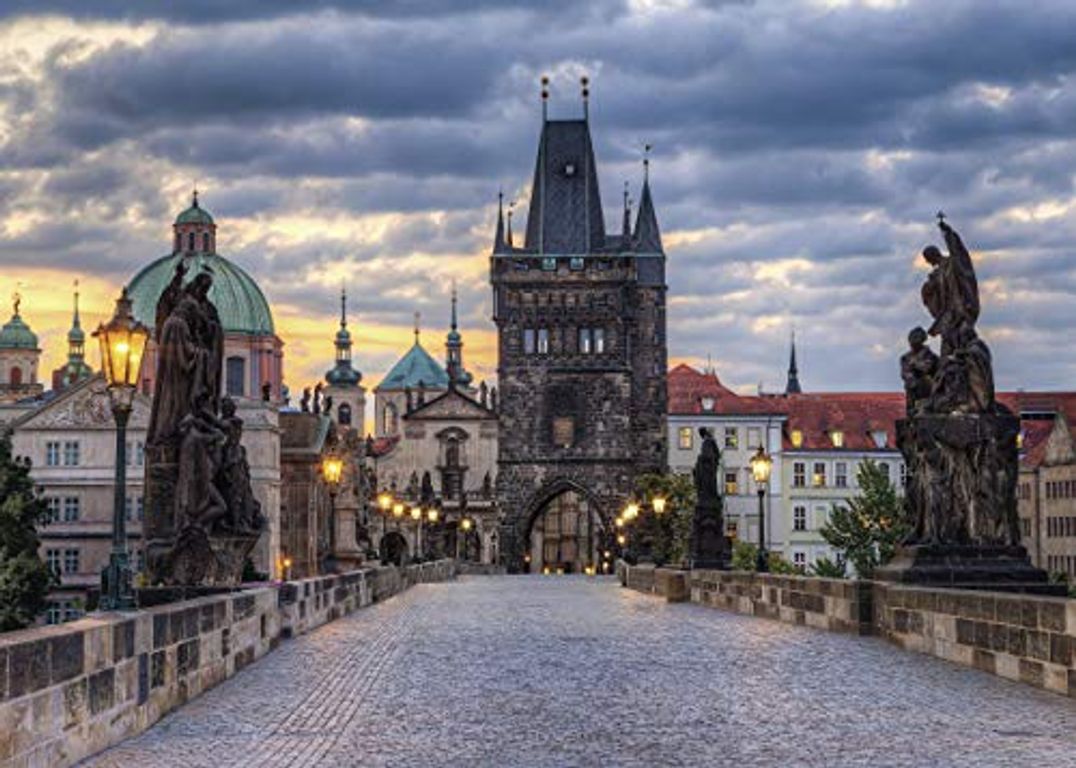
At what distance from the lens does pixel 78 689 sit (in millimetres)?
11594

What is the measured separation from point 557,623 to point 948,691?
15.7 meters

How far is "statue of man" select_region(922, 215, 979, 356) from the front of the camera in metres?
22.0

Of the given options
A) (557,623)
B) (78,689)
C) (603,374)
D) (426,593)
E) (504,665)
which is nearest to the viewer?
(78,689)

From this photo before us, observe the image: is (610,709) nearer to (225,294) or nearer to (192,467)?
(192,467)

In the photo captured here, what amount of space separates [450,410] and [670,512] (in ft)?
177

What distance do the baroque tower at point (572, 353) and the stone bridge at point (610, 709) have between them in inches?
3579

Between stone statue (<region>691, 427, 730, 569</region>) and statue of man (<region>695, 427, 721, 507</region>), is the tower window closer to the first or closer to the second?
stone statue (<region>691, 427, 730, 569</region>)

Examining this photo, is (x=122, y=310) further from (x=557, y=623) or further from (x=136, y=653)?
(x=557, y=623)

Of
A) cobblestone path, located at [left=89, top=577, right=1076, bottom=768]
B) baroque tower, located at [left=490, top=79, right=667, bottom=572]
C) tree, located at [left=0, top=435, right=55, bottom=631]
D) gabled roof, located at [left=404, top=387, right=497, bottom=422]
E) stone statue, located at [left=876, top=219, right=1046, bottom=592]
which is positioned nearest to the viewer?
cobblestone path, located at [left=89, top=577, right=1076, bottom=768]

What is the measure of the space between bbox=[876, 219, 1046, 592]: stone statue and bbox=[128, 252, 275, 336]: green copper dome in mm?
113137


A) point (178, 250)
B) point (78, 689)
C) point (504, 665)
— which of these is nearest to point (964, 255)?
point (504, 665)

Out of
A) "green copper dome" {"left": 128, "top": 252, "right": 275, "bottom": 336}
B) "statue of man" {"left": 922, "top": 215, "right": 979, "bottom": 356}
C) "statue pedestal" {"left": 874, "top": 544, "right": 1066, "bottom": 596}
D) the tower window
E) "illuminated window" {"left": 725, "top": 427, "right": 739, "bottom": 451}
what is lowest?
"statue pedestal" {"left": 874, "top": 544, "right": 1066, "bottom": 596}

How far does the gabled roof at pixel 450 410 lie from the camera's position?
154750 mm

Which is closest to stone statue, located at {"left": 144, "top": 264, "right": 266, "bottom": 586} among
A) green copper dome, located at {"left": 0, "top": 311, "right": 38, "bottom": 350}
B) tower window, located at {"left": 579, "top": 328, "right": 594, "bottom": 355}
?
tower window, located at {"left": 579, "top": 328, "right": 594, "bottom": 355}
